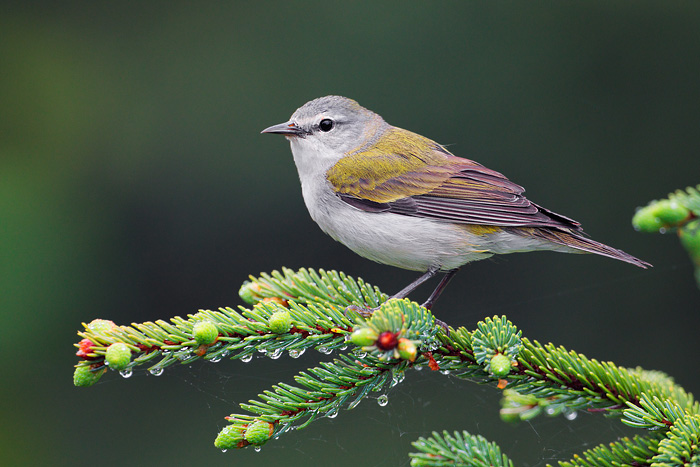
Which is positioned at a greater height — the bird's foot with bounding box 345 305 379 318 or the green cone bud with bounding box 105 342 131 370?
the green cone bud with bounding box 105 342 131 370

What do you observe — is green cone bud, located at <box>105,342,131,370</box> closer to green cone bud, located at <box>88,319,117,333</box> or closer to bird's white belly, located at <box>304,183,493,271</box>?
green cone bud, located at <box>88,319,117,333</box>

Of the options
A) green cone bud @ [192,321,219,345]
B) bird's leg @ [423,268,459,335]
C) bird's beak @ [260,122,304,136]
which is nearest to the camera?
green cone bud @ [192,321,219,345]

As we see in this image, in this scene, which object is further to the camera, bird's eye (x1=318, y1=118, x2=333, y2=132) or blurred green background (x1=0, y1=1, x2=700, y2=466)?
blurred green background (x1=0, y1=1, x2=700, y2=466)

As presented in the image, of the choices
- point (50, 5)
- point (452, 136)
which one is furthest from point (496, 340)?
point (50, 5)

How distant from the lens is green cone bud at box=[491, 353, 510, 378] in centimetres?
199

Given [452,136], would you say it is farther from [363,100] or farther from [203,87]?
[203,87]

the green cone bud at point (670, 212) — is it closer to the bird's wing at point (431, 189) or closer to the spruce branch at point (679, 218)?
the spruce branch at point (679, 218)

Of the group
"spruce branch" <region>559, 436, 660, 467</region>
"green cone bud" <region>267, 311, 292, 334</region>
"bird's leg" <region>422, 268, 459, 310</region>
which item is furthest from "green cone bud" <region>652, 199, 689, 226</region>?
"bird's leg" <region>422, 268, 459, 310</region>

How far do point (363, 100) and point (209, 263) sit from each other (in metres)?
1.87

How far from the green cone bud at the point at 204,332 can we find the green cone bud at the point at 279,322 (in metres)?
0.21

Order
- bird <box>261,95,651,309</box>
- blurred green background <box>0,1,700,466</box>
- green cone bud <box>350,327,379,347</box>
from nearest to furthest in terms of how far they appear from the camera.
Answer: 1. green cone bud <box>350,327,379,347</box>
2. bird <box>261,95,651,309</box>
3. blurred green background <box>0,1,700,466</box>

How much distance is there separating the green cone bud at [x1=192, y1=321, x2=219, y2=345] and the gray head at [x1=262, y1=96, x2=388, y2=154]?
1.81 meters

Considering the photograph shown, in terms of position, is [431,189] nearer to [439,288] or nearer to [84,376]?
[439,288]

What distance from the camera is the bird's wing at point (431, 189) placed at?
10.7ft
